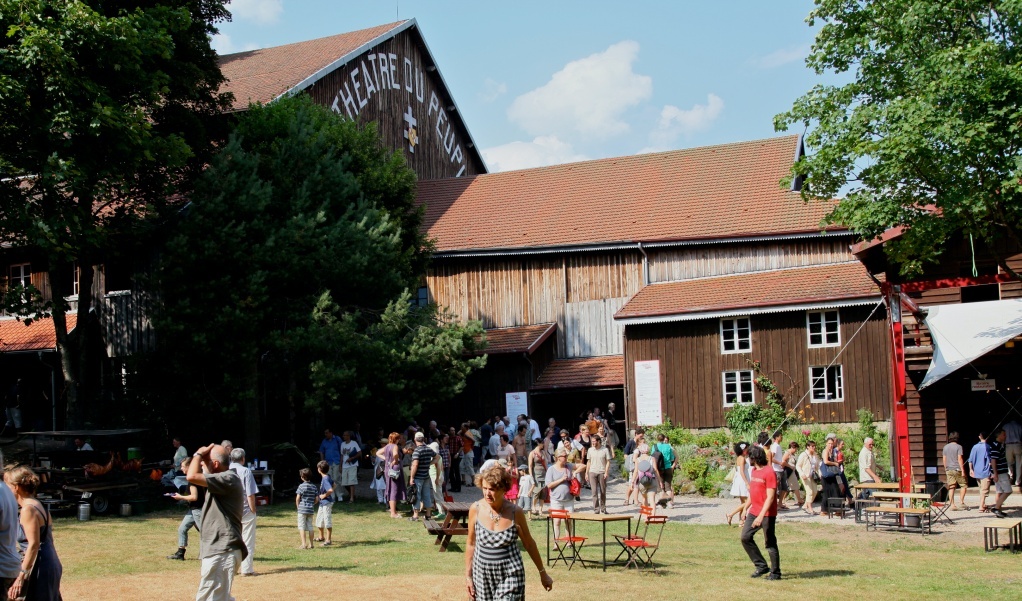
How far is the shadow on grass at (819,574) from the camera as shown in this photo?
554 inches

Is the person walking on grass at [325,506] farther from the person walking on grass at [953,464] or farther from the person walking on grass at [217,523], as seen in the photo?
the person walking on grass at [953,464]

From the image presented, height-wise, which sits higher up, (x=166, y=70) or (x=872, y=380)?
(x=166, y=70)

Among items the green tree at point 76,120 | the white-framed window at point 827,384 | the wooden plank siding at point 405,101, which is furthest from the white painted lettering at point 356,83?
the white-framed window at point 827,384

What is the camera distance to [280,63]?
130 ft

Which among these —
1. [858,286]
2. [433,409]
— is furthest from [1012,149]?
[433,409]

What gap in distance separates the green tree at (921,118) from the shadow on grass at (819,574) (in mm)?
6795

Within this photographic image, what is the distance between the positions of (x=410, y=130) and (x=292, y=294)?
17.5 m

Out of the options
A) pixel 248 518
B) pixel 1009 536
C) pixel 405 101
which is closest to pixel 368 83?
pixel 405 101

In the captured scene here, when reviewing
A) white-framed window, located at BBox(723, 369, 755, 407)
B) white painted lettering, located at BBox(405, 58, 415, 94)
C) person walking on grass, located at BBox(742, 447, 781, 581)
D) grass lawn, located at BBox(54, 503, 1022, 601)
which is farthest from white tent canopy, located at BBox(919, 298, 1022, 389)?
white painted lettering, located at BBox(405, 58, 415, 94)

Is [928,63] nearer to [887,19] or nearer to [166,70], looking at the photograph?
[887,19]

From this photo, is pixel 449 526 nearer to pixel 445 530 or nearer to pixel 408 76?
pixel 445 530

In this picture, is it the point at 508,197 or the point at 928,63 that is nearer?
the point at 928,63

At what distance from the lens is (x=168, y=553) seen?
636 inches

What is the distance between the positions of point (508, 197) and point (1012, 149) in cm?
2385
